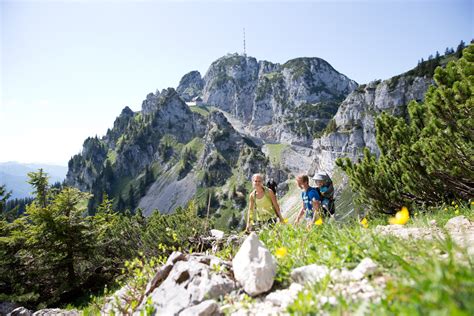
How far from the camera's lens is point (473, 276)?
7.16ft

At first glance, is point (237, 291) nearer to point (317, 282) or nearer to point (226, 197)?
point (317, 282)

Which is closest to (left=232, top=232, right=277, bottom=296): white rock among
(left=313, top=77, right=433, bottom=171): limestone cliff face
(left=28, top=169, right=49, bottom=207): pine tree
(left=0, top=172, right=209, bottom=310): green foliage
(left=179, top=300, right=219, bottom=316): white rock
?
Result: (left=179, top=300, right=219, bottom=316): white rock

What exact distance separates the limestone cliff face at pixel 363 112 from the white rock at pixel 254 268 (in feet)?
476

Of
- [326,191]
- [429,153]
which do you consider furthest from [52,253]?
[429,153]

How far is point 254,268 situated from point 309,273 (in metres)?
0.73

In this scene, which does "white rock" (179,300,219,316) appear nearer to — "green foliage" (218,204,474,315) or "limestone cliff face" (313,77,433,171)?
"green foliage" (218,204,474,315)

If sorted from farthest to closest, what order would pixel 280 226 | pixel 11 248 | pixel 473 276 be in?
1. pixel 11 248
2. pixel 280 226
3. pixel 473 276

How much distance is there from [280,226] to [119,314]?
3381 millimetres

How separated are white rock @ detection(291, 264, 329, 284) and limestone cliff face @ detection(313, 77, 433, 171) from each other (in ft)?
476

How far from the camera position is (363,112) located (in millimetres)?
165625

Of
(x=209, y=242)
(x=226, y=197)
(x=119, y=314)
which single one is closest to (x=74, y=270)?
(x=209, y=242)

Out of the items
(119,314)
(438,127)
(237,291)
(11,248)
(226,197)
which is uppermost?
(438,127)

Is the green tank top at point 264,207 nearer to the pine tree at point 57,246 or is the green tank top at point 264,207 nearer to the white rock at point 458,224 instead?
the white rock at point 458,224

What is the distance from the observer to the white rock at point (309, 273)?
346 centimetres
